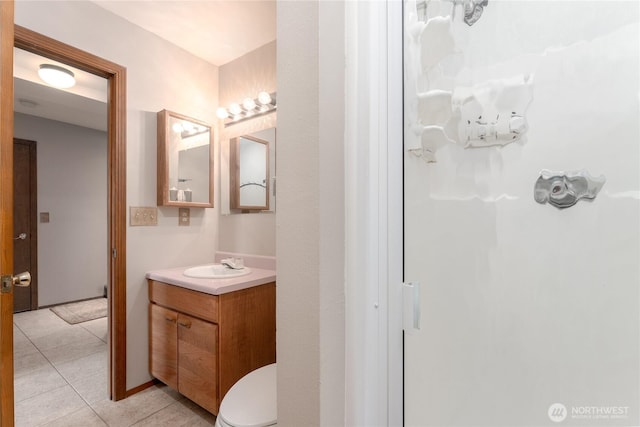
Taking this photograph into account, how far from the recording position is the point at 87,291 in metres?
3.90

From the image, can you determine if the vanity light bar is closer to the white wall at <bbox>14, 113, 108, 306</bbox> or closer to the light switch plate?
the light switch plate

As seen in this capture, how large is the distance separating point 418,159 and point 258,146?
170 centimetres

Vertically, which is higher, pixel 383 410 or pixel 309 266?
pixel 309 266

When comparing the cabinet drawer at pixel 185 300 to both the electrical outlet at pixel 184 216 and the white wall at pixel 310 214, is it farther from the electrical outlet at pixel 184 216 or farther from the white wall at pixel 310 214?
the white wall at pixel 310 214

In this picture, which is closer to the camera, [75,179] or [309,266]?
[309,266]

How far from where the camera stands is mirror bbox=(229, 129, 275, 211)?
2.09 m

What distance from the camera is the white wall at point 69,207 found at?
353 centimetres

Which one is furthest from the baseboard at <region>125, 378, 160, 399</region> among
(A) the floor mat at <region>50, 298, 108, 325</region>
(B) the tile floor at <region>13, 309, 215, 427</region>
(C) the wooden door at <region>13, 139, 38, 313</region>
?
(C) the wooden door at <region>13, 139, 38, 313</region>

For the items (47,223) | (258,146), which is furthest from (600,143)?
(47,223)

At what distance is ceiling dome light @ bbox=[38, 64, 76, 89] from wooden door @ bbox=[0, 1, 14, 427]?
1.76 m

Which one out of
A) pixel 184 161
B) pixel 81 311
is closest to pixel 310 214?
pixel 184 161

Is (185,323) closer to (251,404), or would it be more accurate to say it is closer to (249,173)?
(251,404)

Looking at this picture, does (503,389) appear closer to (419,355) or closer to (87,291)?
(419,355)

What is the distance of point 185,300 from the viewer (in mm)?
1652
